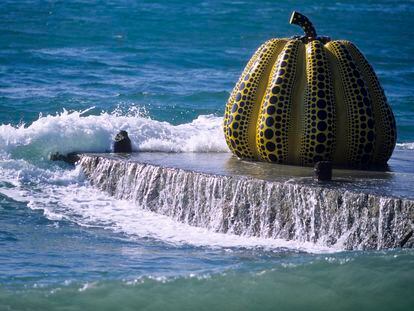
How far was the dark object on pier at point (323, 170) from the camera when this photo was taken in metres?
11.1

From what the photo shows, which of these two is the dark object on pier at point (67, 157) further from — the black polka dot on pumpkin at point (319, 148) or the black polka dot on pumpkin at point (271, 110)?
the black polka dot on pumpkin at point (319, 148)

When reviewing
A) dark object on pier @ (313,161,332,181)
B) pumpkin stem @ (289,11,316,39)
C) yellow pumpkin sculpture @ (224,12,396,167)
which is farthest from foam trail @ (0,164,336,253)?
pumpkin stem @ (289,11,316,39)

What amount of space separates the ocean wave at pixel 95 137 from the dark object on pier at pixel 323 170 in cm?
327

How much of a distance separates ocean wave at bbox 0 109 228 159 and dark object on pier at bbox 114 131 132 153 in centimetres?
31

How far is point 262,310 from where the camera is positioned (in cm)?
852

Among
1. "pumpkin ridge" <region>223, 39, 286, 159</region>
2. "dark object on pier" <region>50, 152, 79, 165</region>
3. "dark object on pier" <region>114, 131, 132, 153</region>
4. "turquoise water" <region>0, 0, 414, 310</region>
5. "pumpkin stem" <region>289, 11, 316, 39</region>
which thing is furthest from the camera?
"dark object on pier" <region>50, 152, 79, 165</region>

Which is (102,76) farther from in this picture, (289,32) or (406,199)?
(406,199)

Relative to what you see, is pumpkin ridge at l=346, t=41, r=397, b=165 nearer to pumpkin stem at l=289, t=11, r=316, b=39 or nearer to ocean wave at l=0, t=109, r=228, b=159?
pumpkin stem at l=289, t=11, r=316, b=39

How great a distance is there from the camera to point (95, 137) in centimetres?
1489

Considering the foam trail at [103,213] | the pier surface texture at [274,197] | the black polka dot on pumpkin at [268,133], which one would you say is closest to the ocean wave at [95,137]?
the foam trail at [103,213]

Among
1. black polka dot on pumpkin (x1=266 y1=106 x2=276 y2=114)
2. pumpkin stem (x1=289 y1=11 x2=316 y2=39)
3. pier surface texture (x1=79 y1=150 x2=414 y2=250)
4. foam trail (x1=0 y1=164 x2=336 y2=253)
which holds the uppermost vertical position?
pumpkin stem (x1=289 y1=11 x2=316 y2=39)

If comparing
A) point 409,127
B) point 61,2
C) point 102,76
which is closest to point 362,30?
point 61,2

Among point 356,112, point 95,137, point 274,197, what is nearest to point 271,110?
point 356,112

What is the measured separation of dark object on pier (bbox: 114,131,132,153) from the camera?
1420 centimetres
